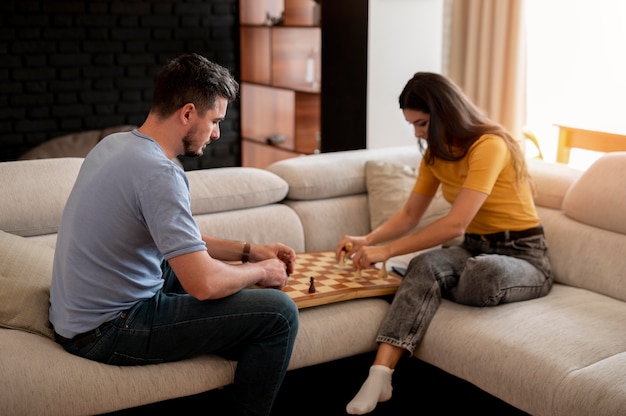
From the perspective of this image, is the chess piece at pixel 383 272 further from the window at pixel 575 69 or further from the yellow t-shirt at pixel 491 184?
the window at pixel 575 69

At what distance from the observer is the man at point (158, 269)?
2000mm

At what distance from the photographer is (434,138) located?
106 inches

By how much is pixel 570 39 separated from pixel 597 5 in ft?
0.77

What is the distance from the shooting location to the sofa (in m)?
2.06

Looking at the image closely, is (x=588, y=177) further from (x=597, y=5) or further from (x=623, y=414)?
(x=597, y=5)

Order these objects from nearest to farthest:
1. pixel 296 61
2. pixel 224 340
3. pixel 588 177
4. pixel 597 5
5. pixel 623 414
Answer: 1. pixel 623 414
2. pixel 224 340
3. pixel 588 177
4. pixel 597 5
5. pixel 296 61

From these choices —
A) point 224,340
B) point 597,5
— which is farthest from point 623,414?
point 597,5

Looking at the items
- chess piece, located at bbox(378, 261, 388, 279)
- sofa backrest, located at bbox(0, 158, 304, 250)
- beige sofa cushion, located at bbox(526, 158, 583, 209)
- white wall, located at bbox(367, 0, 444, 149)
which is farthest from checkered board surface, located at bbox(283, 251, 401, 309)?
white wall, located at bbox(367, 0, 444, 149)

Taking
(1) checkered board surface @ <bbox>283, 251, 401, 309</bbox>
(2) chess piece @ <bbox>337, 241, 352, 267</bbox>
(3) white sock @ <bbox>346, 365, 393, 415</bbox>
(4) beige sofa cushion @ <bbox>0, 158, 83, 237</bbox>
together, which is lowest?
(3) white sock @ <bbox>346, 365, 393, 415</bbox>

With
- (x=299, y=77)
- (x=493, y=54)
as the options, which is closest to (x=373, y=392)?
(x=493, y=54)

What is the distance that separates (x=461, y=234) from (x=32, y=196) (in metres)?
1.43

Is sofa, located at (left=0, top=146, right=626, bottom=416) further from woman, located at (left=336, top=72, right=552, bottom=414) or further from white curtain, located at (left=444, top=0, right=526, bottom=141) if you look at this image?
white curtain, located at (left=444, top=0, right=526, bottom=141)

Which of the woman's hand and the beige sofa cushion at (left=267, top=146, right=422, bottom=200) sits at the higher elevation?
the beige sofa cushion at (left=267, top=146, right=422, bottom=200)

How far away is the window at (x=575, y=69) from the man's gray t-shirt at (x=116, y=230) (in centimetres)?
260
